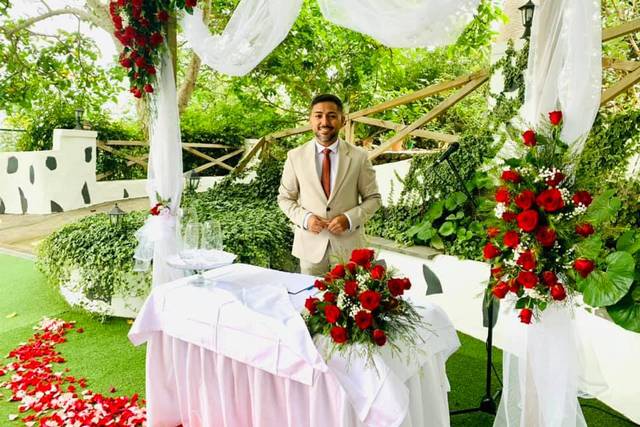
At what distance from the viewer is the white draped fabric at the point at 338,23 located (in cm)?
215

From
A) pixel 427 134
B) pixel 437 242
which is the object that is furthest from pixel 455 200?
pixel 427 134

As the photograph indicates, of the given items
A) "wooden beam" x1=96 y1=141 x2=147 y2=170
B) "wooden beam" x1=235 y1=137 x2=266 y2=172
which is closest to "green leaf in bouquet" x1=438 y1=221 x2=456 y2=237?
"wooden beam" x1=235 y1=137 x2=266 y2=172

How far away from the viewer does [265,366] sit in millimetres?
1753

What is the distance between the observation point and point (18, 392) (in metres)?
2.85

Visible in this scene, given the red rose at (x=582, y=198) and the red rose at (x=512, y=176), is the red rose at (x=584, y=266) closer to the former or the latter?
the red rose at (x=582, y=198)

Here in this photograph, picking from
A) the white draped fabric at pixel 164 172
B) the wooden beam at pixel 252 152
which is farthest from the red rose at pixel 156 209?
the wooden beam at pixel 252 152

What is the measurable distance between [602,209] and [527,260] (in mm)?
322

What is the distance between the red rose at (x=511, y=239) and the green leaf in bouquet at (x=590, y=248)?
0.20 m

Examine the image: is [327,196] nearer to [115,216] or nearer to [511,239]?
[511,239]

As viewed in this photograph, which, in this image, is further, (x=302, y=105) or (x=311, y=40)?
(x=302, y=105)

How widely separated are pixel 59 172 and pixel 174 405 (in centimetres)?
675

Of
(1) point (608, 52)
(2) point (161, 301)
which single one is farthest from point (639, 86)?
(2) point (161, 301)

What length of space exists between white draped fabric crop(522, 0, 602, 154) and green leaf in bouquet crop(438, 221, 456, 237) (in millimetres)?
2407

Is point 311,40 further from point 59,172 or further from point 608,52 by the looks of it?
point 59,172
